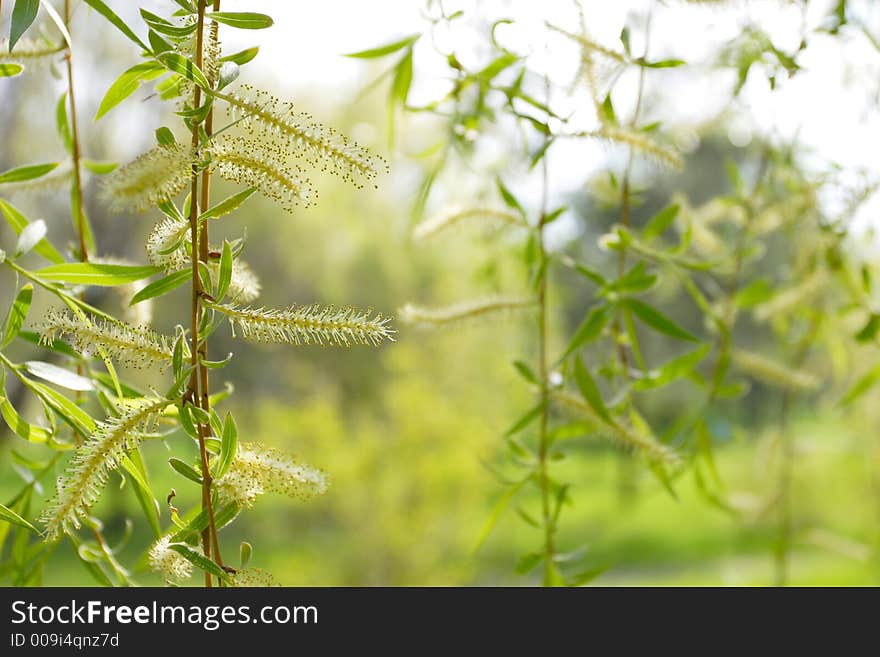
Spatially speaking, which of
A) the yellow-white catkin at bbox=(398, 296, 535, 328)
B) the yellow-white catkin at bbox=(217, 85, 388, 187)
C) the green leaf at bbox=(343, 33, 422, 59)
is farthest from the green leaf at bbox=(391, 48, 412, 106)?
the yellow-white catkin at bbox=(217, 85, 388, 187)

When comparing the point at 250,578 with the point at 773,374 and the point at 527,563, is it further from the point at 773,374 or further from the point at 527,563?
the point at 773,374

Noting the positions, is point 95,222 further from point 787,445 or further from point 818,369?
point 787,445

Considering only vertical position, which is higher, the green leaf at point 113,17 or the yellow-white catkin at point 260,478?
the green leaf at point 113,17

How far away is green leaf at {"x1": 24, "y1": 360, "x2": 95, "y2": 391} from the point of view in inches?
14.3

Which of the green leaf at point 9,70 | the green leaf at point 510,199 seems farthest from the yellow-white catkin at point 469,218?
the green leaf at point 9,70

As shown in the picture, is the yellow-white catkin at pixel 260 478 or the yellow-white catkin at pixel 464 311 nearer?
the yellow-white catkin at pixel 260 478

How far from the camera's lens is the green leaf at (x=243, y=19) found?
0.30m

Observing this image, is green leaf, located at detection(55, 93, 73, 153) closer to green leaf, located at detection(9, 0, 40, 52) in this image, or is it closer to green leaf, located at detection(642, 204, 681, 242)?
green leaf, located at detection(9, 0, 40, 52)

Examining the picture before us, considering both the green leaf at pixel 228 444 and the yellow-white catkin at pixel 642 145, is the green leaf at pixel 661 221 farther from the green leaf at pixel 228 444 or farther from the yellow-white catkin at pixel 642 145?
the green leaf at pixel 228 444

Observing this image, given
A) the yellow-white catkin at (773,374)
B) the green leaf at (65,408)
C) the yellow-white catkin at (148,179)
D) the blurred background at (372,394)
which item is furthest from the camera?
the blurred background at (372,394)

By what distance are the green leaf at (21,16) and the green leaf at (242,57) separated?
0.08 meters

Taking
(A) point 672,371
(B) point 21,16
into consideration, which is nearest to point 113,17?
(B) point 21,16

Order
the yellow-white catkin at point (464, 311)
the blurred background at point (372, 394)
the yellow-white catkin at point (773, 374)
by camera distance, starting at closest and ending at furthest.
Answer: the yellow-white catkin at point (464, 311) → the yellow-white catkin at point (773, 374) → the blurred background at point (372, 394)
